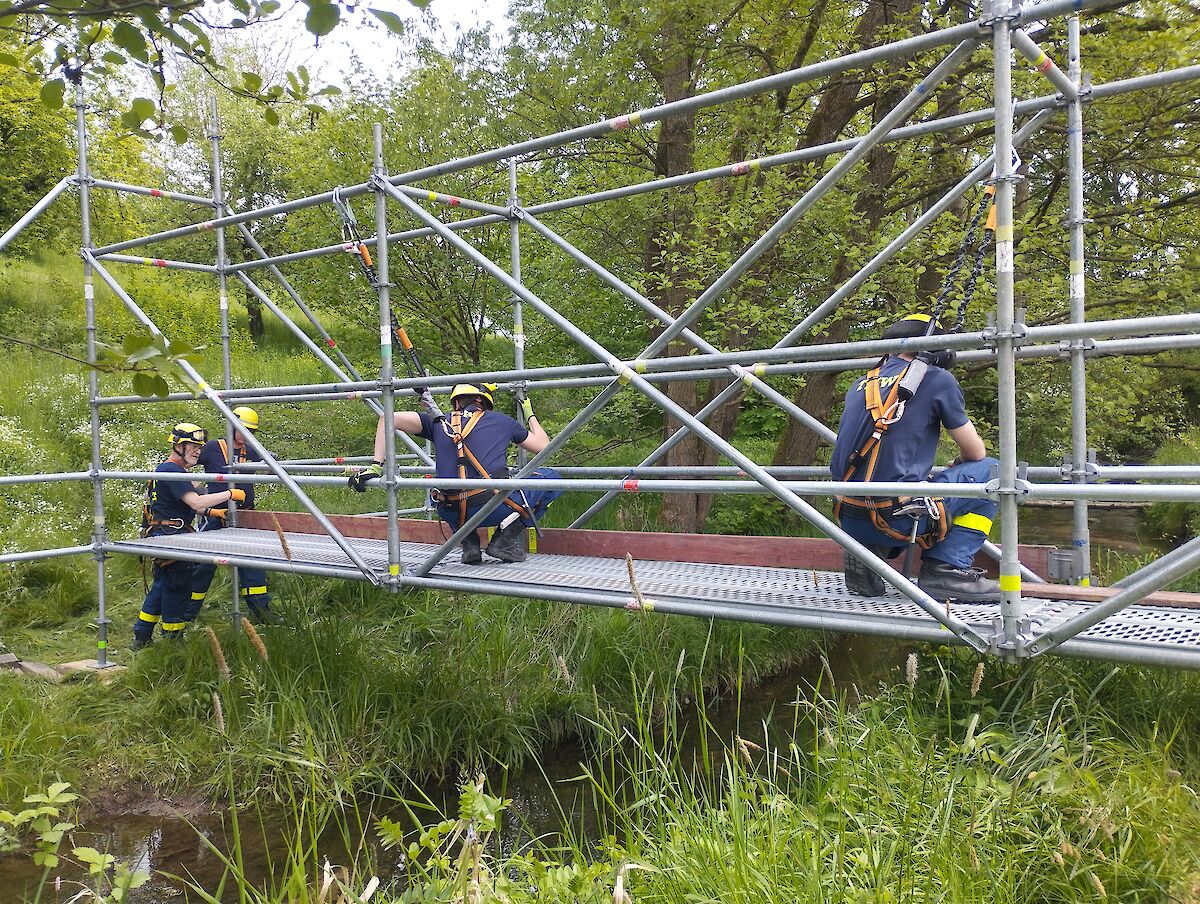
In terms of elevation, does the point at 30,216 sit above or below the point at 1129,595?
above

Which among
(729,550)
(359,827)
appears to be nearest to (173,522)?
(359,827)

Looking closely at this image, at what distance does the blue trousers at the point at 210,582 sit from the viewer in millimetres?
6248

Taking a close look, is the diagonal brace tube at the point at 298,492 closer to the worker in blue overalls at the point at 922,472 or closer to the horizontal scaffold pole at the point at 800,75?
the horizontal scaffold pole at the point at 800,75

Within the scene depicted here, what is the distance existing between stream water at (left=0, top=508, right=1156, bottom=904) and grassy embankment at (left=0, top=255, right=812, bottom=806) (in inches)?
8.0

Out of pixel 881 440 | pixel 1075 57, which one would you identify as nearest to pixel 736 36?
pixel 1075 57

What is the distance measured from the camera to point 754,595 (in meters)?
3.62

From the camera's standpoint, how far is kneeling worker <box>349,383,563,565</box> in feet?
15.4

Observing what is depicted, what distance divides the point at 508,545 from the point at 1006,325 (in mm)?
2780

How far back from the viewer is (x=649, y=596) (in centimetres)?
356

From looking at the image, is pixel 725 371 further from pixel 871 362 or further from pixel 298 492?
pixel 298 492

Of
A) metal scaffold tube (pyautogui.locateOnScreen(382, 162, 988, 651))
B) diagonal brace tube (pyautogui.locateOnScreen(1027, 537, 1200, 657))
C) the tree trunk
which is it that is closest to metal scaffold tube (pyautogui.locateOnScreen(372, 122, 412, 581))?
metal scaffold tube (pyautogui.locateOnScreen(382, 162, 988, 651))

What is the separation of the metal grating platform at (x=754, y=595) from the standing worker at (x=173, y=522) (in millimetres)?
611

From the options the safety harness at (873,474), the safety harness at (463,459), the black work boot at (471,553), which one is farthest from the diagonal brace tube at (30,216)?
the safety harness at (873,474)

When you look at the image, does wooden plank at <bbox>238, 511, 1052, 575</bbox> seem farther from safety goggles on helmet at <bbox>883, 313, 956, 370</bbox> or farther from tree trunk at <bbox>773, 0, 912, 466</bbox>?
tree trunk at <bbox>773, 0, 912, 466</bbox>
